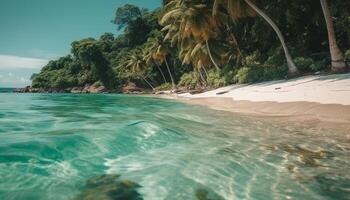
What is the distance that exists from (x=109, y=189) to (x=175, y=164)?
1474 mm

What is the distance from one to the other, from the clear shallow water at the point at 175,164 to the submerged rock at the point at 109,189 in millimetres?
13

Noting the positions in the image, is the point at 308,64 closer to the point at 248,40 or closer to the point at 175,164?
the point at 248,40

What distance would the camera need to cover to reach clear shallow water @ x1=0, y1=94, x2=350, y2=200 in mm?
3830

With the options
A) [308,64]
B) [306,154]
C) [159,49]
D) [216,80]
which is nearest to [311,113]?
[306,154]

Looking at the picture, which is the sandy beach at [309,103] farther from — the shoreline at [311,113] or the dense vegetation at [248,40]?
the dense vegetation at [248,40]

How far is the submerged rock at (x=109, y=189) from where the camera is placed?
143 inches

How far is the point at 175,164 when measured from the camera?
5082 mm

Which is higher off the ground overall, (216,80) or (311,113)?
(216,80)

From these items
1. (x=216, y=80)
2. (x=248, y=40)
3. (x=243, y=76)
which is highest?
(x=248, y=40)

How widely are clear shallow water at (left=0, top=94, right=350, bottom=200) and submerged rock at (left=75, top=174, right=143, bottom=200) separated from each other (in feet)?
0.04

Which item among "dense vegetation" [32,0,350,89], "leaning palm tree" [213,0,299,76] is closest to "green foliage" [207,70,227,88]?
"dense vegetation" [32,0,350,89]

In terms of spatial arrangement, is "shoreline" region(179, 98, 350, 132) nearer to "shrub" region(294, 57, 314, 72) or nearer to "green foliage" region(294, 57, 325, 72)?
"green foliage" region(294, 57, 325, 72)

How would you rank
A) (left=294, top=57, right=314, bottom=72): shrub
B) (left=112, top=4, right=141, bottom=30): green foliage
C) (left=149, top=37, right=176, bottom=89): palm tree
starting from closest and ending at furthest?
(left=294, top=57, right=314, bottom=72): shrub → (left=149, top=37, right=176, bottom=89): palm tree → (left=112, top=4, right=141, bottom=30): green foliage

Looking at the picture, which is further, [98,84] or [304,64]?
[98,84]
